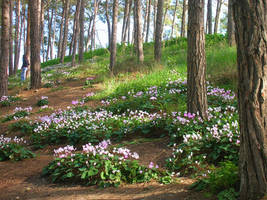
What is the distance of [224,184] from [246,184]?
319 millimetres

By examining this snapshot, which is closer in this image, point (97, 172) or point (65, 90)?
point (97, 172)

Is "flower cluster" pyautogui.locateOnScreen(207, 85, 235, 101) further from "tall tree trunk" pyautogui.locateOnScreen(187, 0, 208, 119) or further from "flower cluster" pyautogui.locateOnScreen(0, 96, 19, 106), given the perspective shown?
"flower cluster" pyautogui.locateOnScreen(0, 96, 19, 106)

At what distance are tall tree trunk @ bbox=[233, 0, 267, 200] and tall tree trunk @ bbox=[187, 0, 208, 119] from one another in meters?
2.59

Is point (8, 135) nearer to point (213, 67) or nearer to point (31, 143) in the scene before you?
point (31, 143)

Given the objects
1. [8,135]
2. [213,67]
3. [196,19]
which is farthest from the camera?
[213,67]

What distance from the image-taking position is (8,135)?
7.03 m

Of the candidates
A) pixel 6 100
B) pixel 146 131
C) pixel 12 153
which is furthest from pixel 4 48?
pixel 146 131

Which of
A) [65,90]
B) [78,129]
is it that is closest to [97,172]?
[78,129]

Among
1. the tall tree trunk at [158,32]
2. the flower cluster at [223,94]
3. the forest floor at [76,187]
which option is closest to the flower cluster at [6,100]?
the forest floor at [76,187]

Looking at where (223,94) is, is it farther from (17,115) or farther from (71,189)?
(17,115)

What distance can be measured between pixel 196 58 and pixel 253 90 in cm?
280

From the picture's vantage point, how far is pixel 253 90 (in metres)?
2.36

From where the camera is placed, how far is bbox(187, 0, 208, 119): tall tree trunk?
4.99 meters

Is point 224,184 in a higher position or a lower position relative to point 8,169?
higher
